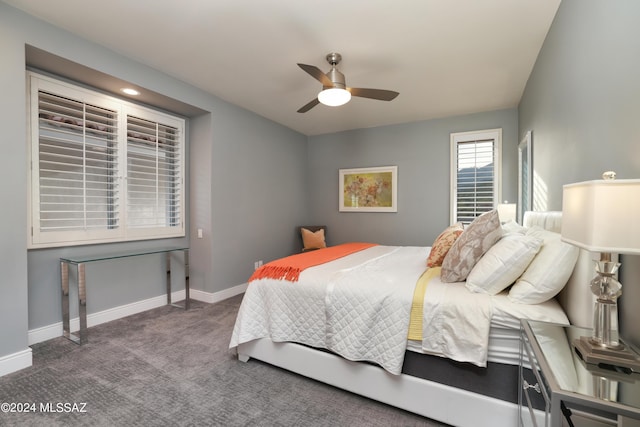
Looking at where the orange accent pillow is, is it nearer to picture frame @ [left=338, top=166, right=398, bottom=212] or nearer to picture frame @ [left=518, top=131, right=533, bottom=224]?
picture frame @ [left=338, top=166, right=398, bottom=212]

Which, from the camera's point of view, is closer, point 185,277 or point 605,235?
point 605,235

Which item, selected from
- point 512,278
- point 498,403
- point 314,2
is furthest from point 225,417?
point 314,2

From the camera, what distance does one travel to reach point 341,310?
1.89m

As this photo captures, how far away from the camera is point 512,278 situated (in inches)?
64.3

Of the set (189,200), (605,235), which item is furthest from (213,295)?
(605,235)

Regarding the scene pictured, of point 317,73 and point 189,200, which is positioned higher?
point 317,73

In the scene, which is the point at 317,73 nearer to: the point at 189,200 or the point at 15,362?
the point at 189,200

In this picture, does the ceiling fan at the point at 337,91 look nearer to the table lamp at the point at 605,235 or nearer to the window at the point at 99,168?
the table lamp at the point at 605,235

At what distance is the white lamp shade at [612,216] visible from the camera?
0.83 meters

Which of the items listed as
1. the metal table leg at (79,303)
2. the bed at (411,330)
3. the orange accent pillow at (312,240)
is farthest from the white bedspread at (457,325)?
the orange accent pillow at (312,240)

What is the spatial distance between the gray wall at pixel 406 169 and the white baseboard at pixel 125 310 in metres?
2.22

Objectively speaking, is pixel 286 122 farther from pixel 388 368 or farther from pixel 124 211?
pixel 388 368

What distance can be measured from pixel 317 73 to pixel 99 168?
2.46m

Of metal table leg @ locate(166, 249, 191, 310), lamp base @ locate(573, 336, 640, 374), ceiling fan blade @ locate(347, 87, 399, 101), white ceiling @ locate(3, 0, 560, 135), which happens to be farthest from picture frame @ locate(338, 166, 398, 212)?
lamp base @ locate(573, 336, 640, 374)
